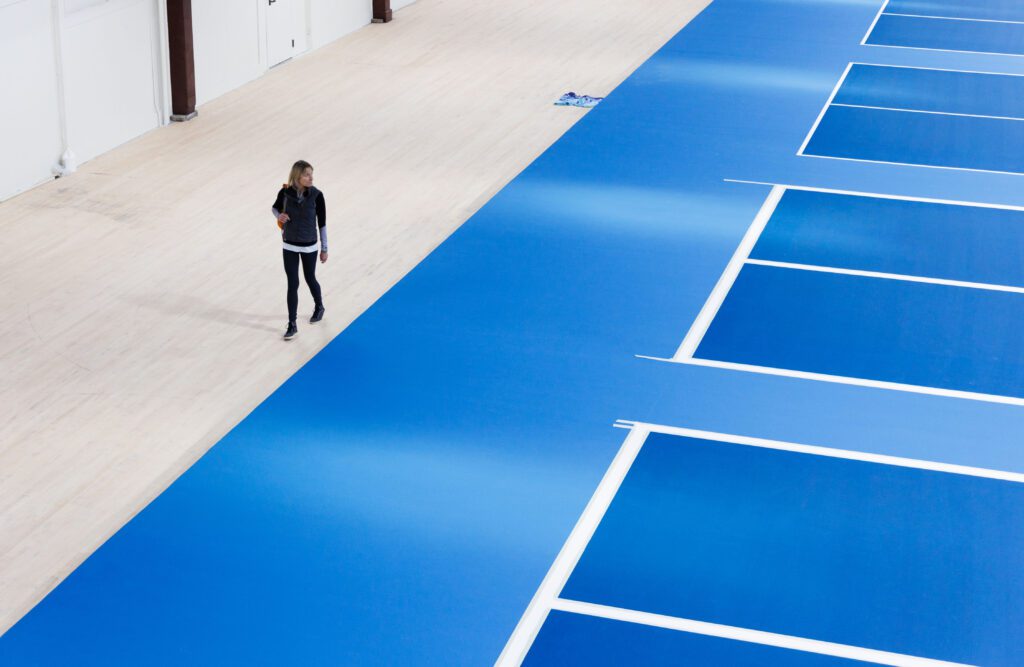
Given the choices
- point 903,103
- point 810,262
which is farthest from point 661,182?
point 903,103

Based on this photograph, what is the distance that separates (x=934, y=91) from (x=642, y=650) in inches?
642

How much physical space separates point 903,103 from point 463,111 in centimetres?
660

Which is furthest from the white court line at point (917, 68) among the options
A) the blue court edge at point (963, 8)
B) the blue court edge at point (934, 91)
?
the blue court edge at point (963, 8)

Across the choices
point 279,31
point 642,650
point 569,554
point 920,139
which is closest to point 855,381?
point 569,554

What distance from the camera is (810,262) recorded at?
15.2m

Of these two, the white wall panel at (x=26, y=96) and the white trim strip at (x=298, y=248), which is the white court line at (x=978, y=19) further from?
the white trim strip at (x=298, y=248)

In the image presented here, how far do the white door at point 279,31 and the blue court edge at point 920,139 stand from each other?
818 centimetres

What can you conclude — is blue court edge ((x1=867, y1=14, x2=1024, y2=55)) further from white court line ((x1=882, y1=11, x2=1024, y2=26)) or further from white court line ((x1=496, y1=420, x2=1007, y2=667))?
white court line ((x1=496, y1=420, x2=1007, y2=667))

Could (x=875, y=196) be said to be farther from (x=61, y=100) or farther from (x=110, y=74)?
(x=61, y=100)

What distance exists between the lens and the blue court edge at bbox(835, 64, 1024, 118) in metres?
21.9

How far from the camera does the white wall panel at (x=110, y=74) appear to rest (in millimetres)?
17344

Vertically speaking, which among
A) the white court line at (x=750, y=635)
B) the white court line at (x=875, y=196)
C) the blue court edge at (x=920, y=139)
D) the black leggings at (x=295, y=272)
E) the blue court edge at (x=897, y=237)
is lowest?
the blue court edge at (x=920, y=139)

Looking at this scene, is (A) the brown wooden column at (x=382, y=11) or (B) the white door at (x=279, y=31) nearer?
(B) the white door at (x=279, y=31)

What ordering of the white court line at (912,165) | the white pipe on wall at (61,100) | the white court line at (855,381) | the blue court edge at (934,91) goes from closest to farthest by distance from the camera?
the white court line at (855,381), the white pipe on wall at (61,100), the white court line at (912,165), the blue court edge at (934,91)
